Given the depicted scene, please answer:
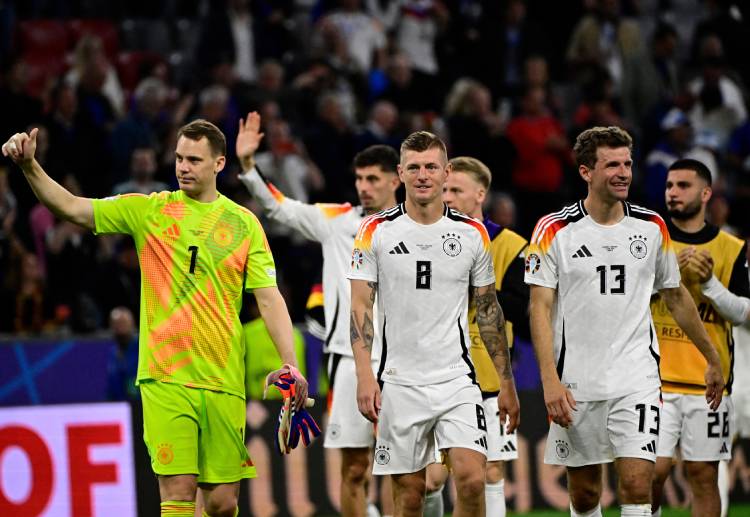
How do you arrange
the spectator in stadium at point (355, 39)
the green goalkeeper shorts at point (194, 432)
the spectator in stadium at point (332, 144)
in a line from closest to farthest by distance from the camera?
the green goalkeeper shorts at point (194, 432), the spectator in stadium at point (332, 144), the spectator in stadium at point (355, 39)

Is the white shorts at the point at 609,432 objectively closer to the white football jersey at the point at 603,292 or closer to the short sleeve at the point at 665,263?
the white football jersey at the point at 603,292

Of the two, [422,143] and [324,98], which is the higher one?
[324,98]

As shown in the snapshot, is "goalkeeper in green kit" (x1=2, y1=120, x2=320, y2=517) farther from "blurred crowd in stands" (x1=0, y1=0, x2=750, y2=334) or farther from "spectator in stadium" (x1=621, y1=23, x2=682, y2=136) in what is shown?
"spectator in stadium" (x1=621, y1=23, x2=682, y2=136)

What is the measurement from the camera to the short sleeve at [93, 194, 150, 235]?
8.32 m

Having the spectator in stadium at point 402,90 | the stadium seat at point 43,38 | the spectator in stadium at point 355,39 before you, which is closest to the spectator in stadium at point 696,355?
the spectator in stadium at point 402,90

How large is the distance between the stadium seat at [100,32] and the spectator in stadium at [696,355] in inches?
406

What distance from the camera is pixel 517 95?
1962cm

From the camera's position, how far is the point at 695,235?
33.2ft

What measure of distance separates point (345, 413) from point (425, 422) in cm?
212

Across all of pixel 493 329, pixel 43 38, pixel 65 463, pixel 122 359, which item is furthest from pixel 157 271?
A: pixel 43 38

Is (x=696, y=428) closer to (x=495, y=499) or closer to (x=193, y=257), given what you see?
(x=495, y=499)

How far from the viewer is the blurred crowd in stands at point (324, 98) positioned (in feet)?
51.2

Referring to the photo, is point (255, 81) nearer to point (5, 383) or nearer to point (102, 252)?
point (102, 252)

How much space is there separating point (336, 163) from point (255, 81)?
1.86 m
